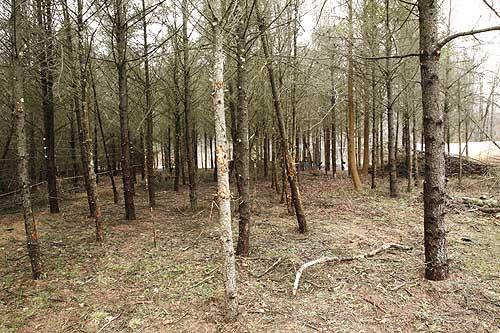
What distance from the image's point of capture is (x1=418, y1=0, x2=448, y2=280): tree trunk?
420 centimetres

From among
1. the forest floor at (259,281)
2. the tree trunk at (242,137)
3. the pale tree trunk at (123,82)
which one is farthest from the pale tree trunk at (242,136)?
the pale tree trunk at (123,82)

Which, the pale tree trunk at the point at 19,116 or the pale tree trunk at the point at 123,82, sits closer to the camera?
the pale tree trunk at the point at 19,116

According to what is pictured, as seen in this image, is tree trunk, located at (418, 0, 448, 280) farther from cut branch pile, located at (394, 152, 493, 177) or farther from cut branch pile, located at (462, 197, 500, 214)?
cut branch pile, located at (394, 152, 493, 177)

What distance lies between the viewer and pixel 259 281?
15.9 feet

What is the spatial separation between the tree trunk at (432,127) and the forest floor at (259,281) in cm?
84

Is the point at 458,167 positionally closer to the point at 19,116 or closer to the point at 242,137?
the point at 242,137

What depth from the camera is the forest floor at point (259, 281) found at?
3.82 meters

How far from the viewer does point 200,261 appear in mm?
5727

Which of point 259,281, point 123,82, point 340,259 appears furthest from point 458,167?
point 123,82

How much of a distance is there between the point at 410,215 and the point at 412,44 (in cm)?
579

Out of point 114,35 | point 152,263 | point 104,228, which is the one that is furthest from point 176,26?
point 152,263

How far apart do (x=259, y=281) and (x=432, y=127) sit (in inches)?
124

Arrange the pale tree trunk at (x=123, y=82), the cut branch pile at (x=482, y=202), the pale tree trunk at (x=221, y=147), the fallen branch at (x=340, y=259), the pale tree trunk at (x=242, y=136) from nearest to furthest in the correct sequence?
the pale tree trunk at (x=221, y=147)
the fallen branch at (x=340, y=259)
the pale tree trunk at (x=242, y=136)
the pale tree trunk at (x=123, y=82)
the cut branch pile at (x=482, y=202)

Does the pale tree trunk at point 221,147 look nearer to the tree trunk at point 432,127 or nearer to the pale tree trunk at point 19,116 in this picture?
the tree trunk at point 432,127
